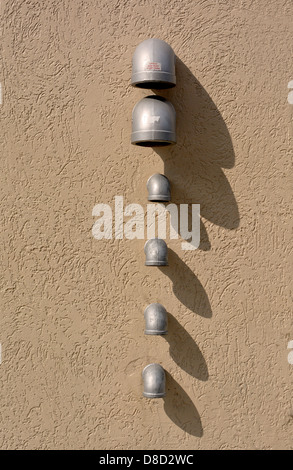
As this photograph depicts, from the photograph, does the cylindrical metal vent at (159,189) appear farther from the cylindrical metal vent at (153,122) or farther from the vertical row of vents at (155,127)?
the cylindrical metal vent at (153,122)

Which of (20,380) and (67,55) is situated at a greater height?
(67,55)

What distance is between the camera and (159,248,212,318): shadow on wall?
486cm

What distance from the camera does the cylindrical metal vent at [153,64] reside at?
438cm

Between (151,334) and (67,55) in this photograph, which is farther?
(67,55)

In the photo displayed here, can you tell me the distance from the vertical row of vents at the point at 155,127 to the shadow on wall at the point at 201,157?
0.69ft

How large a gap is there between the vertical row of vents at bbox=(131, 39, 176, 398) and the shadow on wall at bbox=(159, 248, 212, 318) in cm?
26

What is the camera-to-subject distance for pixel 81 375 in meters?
4.86

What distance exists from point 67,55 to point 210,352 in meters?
2.83

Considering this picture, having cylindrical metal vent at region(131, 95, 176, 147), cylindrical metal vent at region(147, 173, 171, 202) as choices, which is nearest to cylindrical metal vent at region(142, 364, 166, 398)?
cylindrical metal vent at region(147, 173, 171, 202)

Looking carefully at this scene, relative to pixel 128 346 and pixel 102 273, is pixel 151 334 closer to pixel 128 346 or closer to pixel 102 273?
pixel 128 346

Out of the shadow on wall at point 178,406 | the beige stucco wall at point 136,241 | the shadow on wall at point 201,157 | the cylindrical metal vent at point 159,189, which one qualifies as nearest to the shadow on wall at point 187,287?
the beige stucco wall at point 136,241

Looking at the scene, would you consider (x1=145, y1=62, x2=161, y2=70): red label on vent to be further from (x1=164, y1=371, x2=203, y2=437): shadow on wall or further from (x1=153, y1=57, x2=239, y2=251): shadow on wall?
(x1=164, y1=371, x2=203, y2=437): shadow on wall

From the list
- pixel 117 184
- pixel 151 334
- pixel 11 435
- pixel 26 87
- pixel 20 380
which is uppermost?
pixel 26 87

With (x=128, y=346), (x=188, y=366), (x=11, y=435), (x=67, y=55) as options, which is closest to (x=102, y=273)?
(x=128, y=346)
